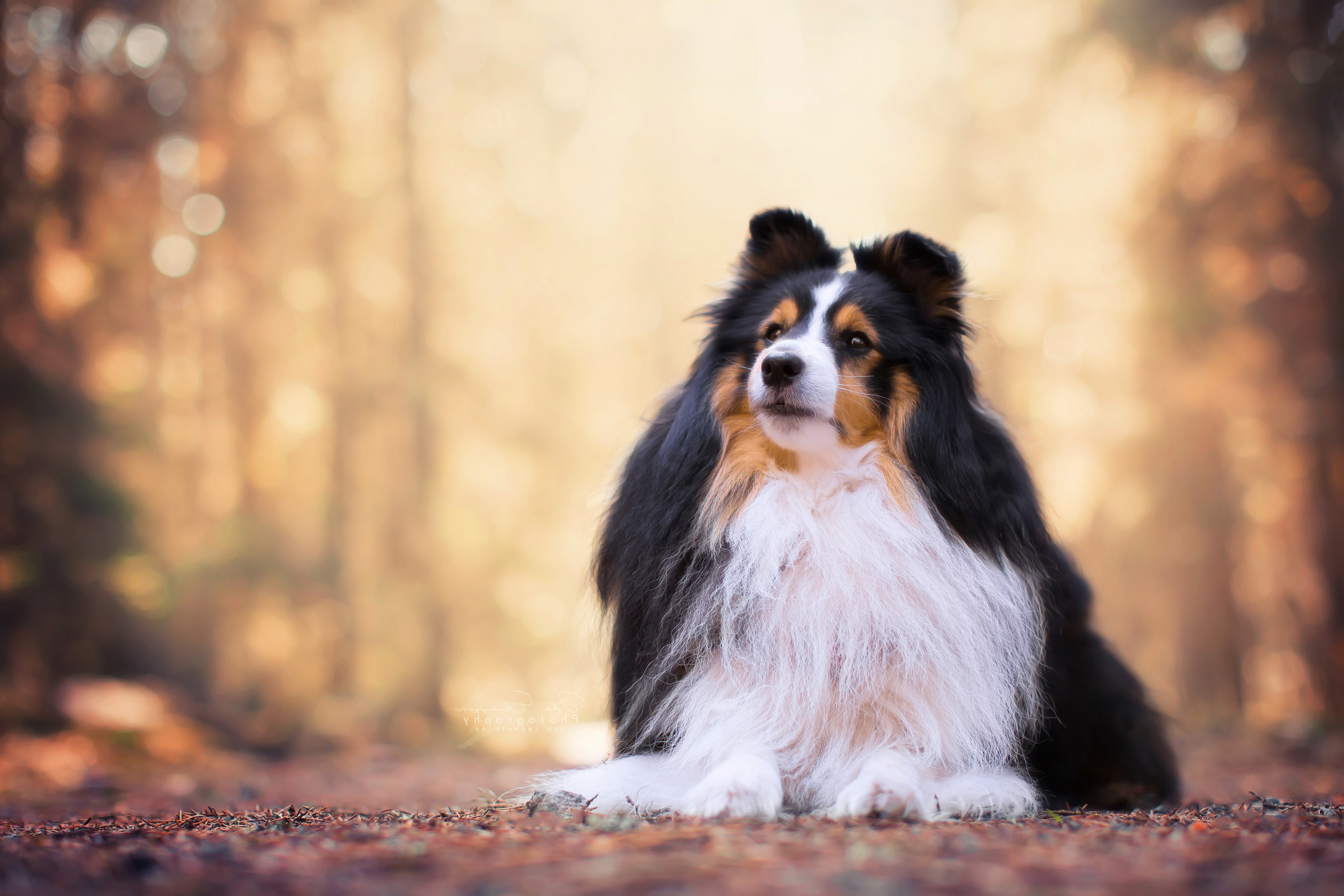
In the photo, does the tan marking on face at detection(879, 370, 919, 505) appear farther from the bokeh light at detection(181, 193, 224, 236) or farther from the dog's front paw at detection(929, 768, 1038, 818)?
the bokeh light at detection(181, 193, 224, 236)

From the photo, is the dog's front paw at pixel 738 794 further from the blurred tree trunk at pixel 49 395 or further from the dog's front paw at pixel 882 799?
the blurred tree trunk at pixel 49 395

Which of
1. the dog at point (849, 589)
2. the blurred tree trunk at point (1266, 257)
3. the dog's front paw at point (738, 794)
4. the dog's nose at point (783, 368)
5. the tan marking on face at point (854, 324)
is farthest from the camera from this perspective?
the blurred tree trunk at point (1266, 257)

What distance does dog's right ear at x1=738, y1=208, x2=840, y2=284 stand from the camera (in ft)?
11.8

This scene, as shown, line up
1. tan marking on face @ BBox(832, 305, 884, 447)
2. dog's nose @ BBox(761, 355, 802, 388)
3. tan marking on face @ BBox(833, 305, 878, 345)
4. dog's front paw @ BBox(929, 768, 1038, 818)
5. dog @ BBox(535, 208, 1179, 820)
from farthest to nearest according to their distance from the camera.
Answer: tan marking on face @ BBox(833, 305, 878, 345)
tan marking on face @ BBox(832, 305, 884, 447)
dog's nose @ BBox(761, 355, 802, 388)
dog @ BBox(535, 208, 1179, 820)
dog's front paw @ BBox(929, 768, 1038, 818)

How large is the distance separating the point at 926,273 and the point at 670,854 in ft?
7.76

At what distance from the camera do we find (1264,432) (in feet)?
27.3

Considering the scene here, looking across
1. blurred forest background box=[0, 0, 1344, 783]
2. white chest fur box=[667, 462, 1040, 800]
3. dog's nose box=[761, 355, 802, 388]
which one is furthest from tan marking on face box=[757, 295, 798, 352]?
blurred forest background box=[0, 0, 1344, 783]

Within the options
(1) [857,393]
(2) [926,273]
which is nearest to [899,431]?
(1) [857,393]

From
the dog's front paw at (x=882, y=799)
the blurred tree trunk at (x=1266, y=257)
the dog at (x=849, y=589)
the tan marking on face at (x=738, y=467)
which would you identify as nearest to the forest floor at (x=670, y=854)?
the dog's front paw at (x=882, y=799)

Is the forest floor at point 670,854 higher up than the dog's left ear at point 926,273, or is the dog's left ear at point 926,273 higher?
the dog's left ear at point 926,273

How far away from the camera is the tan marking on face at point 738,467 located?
126 inches

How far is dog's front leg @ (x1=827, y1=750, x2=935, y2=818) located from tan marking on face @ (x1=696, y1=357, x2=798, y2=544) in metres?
0.97

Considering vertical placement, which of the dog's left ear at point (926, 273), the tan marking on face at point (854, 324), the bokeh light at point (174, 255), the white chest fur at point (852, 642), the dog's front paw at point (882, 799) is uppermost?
the bokeh light at point (174, 255)

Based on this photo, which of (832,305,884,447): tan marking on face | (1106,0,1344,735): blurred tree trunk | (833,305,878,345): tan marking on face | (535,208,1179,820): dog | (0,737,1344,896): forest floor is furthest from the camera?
(1106,0,1344,735): blurred tree trunk
